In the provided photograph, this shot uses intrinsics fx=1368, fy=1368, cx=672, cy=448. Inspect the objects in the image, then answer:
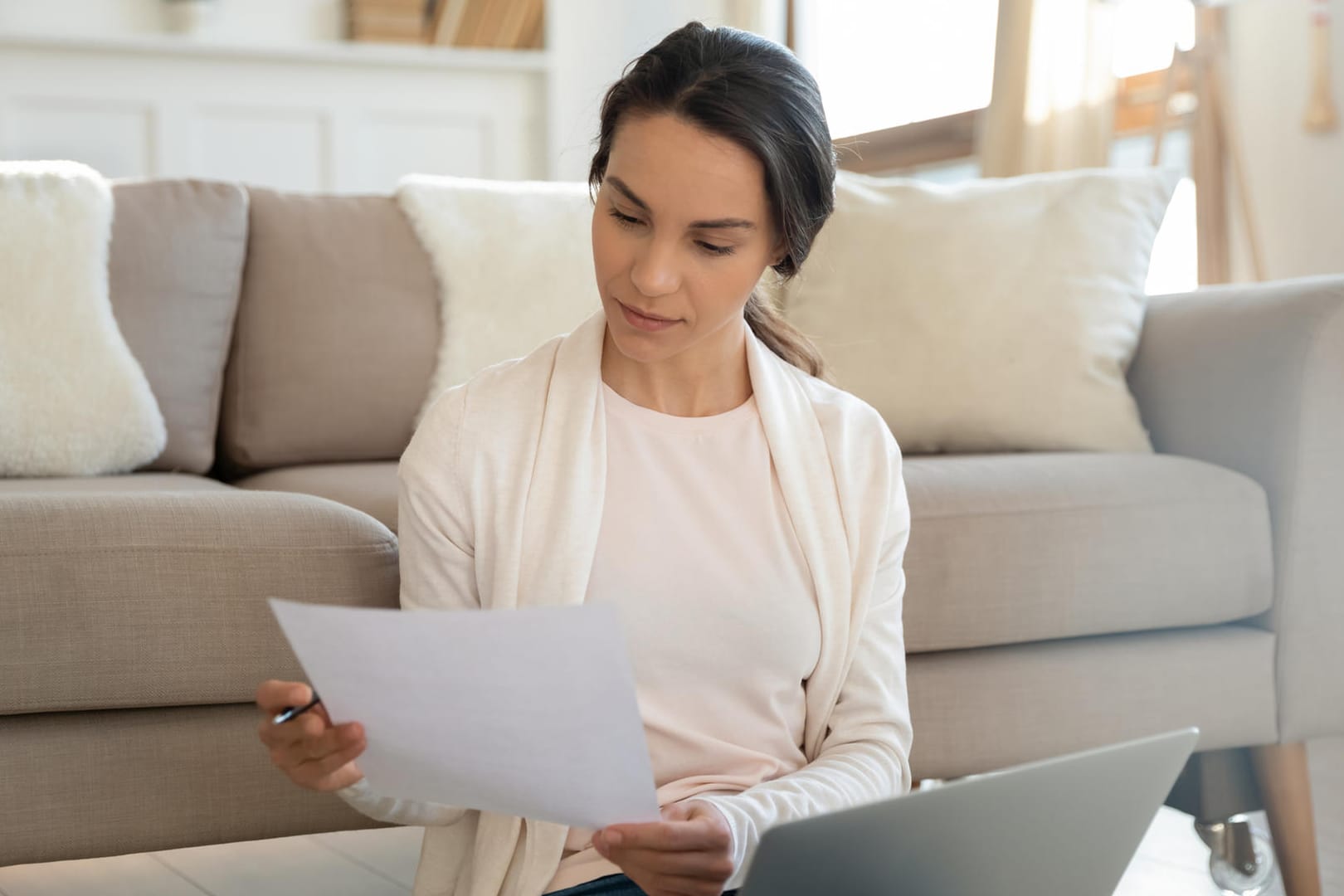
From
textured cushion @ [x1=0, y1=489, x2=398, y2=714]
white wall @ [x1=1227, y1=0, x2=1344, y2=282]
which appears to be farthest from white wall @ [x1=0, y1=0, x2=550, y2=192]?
textured cushion @ [x1=0, y1=489, x2=398, y2=714]

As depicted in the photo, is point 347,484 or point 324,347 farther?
point 324,347

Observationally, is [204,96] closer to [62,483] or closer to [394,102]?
[394,102]

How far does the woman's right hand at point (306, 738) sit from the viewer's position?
76cm

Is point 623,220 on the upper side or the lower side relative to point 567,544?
upper

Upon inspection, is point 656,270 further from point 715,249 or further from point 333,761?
point 333,761

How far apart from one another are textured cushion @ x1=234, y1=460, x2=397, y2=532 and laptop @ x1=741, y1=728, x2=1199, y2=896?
844mm

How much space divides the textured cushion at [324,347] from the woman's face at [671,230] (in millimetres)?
1024

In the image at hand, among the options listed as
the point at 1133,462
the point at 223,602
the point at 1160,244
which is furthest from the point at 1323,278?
the point at 1160,244

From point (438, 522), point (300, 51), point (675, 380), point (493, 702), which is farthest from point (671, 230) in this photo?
point (300, 51)

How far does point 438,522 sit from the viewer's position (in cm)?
97

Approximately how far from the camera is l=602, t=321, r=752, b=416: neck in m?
1.06

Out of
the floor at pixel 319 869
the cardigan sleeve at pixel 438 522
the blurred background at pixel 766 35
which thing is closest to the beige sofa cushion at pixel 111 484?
the floor at pixel 319 869

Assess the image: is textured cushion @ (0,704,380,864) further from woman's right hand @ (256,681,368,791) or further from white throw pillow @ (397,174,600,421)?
white throw pillow @ (397,174,600,421)

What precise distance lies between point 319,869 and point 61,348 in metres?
0.75
